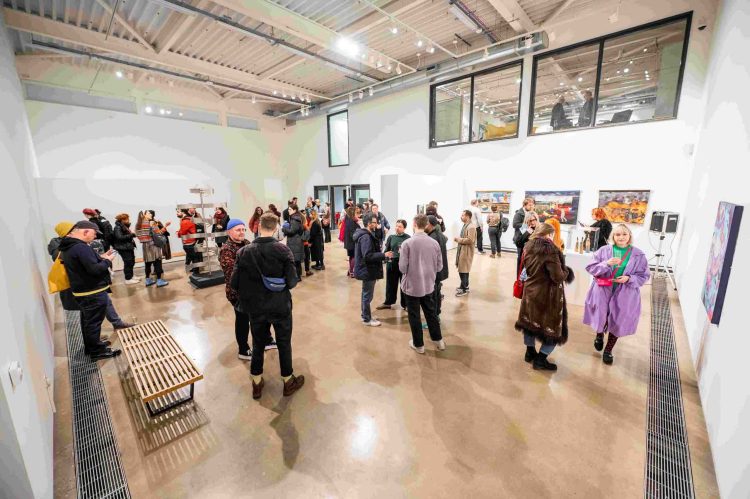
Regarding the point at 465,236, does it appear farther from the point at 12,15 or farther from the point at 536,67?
the point at 12,15

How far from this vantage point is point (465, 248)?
17.4ft

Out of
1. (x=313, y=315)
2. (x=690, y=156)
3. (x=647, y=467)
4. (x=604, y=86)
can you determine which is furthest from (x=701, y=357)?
(x=604, y=86)

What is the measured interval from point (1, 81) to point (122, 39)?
4222 millimetres

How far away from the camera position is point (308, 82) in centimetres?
1082

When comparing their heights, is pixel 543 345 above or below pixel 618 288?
below

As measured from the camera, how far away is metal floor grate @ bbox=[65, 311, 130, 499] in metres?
2.10

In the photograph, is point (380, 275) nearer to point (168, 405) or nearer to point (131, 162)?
point (168, 405)

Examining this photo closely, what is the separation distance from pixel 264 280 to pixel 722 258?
3.87 meters

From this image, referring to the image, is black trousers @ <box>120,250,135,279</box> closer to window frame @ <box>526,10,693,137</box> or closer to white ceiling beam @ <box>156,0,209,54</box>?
white ceiling beam @ <box>156,0,209,54</box>

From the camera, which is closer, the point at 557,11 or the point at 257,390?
the point at 257,390

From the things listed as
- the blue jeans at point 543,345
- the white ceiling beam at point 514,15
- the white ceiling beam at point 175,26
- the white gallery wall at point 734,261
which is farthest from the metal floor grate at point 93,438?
the white ceiling beam at point 514,15

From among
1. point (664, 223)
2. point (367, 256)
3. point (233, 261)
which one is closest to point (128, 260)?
point (233, 261)

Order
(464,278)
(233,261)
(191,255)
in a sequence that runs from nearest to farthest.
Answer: (233,261) → (464,278) → (191,255)

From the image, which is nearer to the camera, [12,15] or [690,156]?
[12,15]
